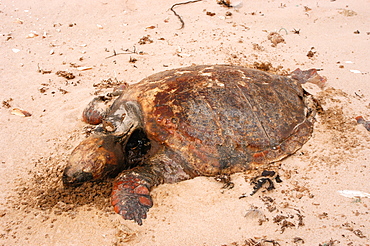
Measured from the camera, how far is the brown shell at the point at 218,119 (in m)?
3.23

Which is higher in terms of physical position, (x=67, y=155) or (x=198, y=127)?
(x=198, y=127)

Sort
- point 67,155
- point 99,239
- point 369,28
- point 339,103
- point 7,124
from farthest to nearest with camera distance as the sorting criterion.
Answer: point 369,28
point 339,103
point 7,124
point 67,155
point 99,239

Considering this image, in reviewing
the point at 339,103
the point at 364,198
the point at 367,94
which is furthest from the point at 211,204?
the point at 367,94

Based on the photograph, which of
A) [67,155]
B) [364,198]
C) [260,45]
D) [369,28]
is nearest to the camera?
[364,198]

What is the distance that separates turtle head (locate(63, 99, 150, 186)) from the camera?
2.90m

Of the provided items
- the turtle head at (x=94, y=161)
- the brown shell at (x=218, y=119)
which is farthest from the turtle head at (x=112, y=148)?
the brown shell at (x=218, y=119)

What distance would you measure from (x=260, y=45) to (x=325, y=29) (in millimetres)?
2008

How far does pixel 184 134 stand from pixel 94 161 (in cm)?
98

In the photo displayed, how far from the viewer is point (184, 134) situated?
3.24 meters

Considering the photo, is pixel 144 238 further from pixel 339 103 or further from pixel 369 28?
pixel 369 28

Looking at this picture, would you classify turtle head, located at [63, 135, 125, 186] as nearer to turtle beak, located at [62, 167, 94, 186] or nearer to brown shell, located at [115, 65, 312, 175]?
turtle beak, located at [62, 167, 94, 186]

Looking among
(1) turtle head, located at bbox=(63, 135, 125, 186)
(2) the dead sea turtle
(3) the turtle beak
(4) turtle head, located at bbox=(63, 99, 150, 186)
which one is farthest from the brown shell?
(3) the turtle beak

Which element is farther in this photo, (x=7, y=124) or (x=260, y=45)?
(x=260, y=45)

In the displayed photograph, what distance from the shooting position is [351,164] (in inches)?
131
